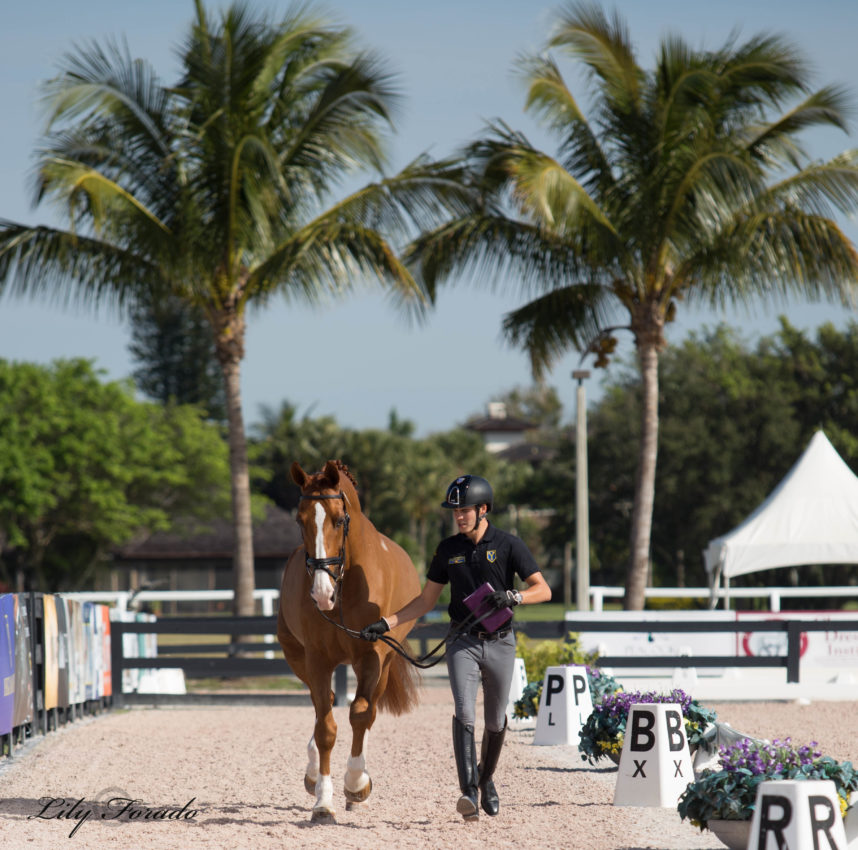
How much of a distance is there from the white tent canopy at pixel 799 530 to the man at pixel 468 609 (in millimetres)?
15238

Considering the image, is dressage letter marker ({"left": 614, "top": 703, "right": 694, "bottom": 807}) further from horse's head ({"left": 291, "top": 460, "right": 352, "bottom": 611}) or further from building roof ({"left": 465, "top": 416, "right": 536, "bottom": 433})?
building roof ({"left": 465, "top": 416, "right": 536, "bottom": 433})

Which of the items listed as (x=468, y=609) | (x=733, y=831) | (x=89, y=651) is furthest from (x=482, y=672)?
(x=89, y=651)

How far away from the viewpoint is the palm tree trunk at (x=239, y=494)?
67.9ft

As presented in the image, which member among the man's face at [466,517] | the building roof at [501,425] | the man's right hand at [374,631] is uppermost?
the building roof at [501,425]

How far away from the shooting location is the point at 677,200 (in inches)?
789

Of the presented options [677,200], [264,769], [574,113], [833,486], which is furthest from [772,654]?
[264,769]

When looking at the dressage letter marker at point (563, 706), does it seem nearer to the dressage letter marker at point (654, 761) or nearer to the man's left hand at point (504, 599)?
the dressage letter marker at point (654, 761)

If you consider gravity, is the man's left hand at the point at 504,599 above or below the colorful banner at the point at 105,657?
above

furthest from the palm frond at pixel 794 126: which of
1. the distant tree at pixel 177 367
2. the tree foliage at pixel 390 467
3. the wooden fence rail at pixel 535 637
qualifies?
the distant tree at pixel 177 367

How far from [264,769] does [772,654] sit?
10.8 m

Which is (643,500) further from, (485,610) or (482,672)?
(485,610)

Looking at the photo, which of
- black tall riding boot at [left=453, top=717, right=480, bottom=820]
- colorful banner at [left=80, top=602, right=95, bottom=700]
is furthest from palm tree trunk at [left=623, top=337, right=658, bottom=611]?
black tall riding boot at [left=453, top=717, right=480, bottom=820]

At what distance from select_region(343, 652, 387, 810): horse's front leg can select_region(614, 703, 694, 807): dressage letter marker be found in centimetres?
173

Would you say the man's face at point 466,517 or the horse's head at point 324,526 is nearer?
the horse's head at point 324,526
